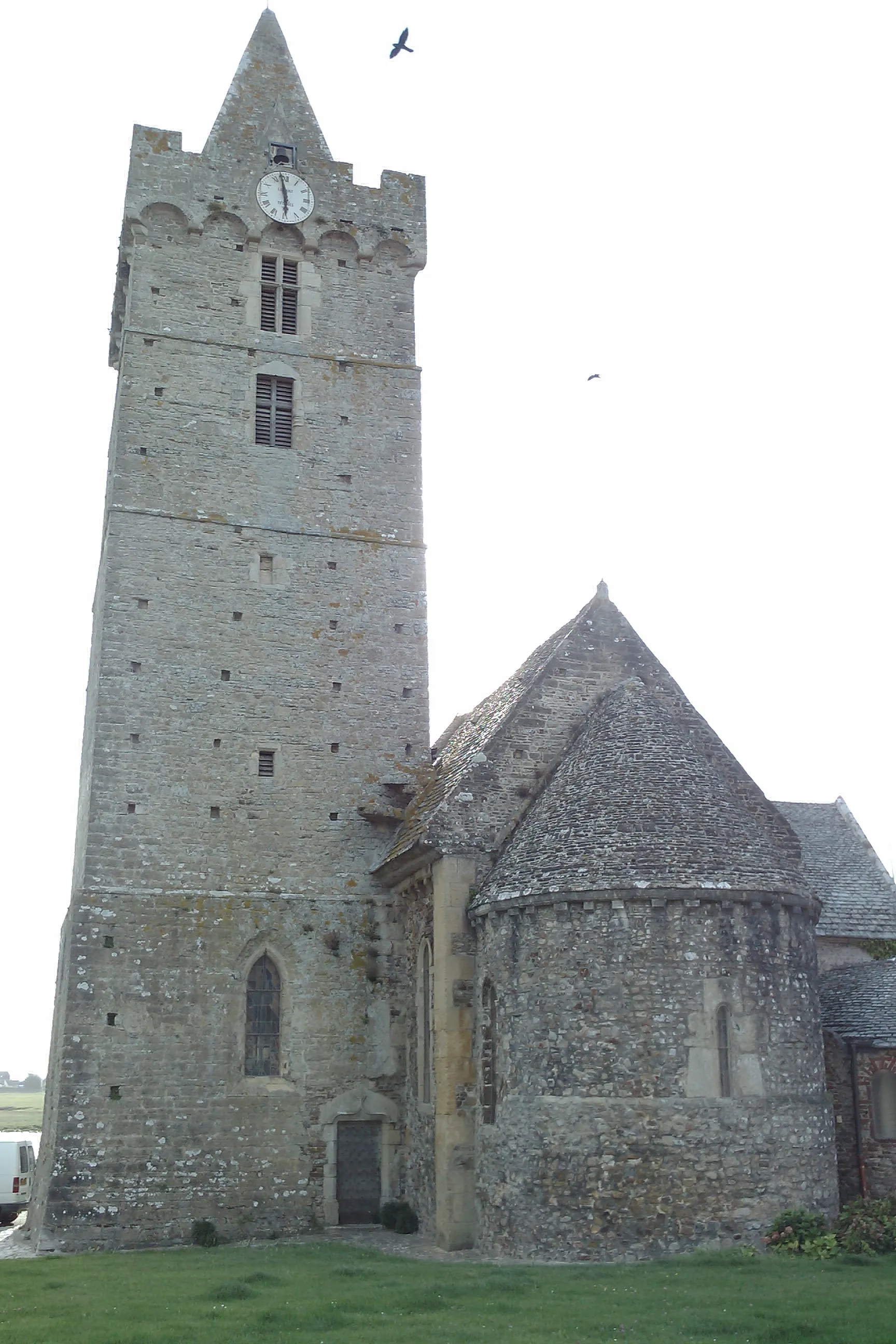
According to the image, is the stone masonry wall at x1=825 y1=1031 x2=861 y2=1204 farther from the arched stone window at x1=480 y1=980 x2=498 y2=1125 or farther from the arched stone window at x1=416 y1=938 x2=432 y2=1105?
the arched stone window at x1=416 y1=938 x2=432 y2=1105

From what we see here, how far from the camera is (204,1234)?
814 inches

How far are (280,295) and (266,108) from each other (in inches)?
204

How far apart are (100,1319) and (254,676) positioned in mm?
13219

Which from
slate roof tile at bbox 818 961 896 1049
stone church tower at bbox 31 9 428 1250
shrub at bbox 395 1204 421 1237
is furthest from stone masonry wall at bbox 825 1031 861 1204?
stone church tower at bbox 31 9 428 1250

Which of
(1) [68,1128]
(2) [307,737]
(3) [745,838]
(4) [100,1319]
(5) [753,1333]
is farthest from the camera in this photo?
(2) [307,737]

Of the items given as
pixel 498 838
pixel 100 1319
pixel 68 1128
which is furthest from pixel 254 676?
pixel 100 1319

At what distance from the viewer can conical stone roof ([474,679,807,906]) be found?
18.4 m

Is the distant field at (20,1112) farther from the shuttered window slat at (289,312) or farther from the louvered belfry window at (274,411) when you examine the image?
the shuttered window slat at (289,312)

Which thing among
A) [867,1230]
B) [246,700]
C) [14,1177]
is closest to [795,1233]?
[867,1230]

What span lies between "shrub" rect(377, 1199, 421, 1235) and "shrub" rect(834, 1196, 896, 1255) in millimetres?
7284

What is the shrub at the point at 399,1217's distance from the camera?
21.1 metres

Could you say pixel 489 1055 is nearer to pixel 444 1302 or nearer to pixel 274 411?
pixel 444 1302

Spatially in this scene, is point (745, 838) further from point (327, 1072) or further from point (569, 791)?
point (327, 1072)

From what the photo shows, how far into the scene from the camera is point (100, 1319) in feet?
43.6
